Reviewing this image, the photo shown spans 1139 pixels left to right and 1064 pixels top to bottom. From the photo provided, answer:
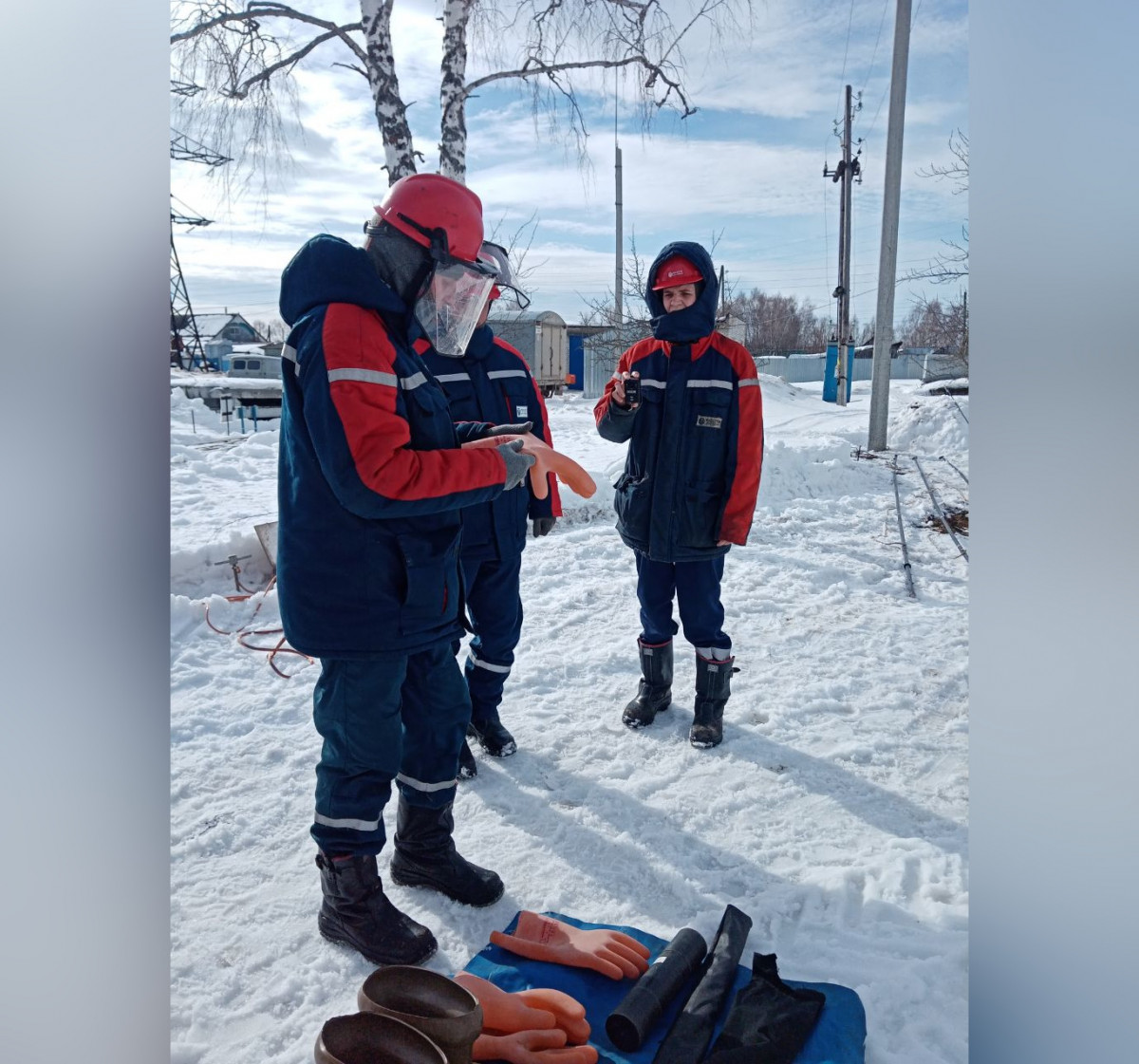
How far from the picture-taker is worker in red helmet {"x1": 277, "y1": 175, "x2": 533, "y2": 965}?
2.06m

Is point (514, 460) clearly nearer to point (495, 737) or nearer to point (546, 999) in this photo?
point (546, 999)

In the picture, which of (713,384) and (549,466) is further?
(713,384)

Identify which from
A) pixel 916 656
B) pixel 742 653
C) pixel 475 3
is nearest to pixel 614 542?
pixel 742 653

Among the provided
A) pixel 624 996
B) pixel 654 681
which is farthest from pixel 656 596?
pixel 624 996

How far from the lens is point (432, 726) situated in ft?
8.33

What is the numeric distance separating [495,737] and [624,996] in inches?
58.9

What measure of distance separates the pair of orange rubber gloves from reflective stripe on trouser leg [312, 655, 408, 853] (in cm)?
49

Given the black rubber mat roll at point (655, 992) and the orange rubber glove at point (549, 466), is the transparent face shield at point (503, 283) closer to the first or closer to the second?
the orange rubber glove at point (549, 466)

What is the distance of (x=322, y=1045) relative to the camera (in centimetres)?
168

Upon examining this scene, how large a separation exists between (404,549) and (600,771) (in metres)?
1.58

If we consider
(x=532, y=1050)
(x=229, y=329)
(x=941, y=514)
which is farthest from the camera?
(x=229, y=329)

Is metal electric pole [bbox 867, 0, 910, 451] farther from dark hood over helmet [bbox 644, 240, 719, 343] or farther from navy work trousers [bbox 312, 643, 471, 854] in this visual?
navy work trousers [bbox 312, 643, 471, 854]

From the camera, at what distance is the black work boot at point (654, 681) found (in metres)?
3.83
